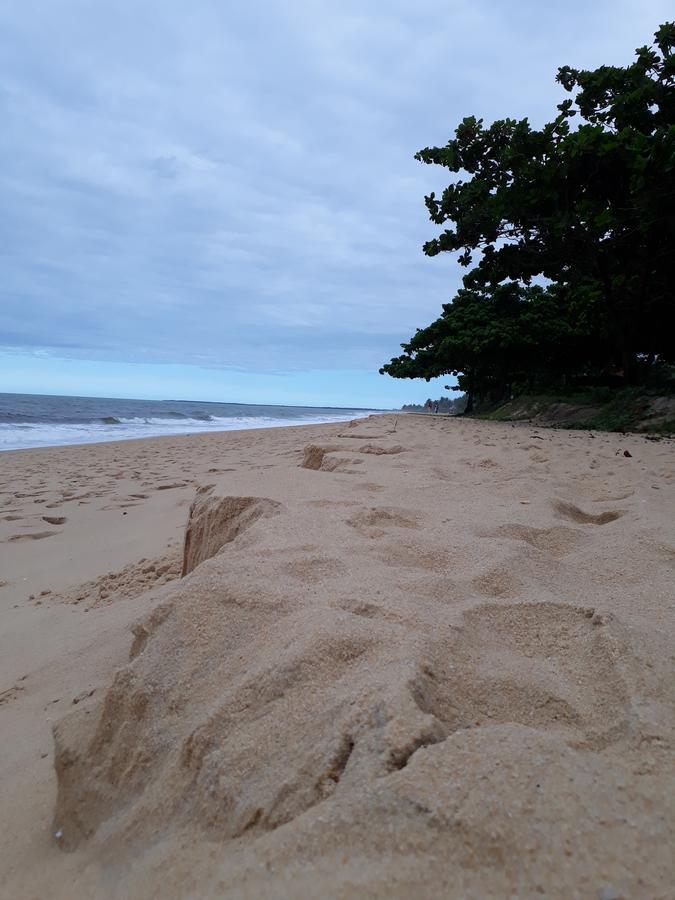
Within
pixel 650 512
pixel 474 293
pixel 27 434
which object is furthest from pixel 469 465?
pixel 474 293

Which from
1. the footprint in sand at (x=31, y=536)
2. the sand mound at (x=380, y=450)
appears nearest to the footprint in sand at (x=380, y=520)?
the sand mound at (x=380, y=450)

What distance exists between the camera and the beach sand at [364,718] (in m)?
0.63

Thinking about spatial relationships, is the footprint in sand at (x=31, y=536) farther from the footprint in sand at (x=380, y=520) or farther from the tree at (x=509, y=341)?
the tree at (x=509, y=341)

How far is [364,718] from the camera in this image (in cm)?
83

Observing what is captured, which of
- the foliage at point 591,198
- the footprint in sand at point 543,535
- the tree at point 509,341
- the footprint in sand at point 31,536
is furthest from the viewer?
the tree at point 509,341

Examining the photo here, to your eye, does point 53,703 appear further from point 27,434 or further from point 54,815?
point 27,434

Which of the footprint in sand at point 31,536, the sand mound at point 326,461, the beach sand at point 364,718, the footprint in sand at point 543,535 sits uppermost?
the sand mound at point 326,461

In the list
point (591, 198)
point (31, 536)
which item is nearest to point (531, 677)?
point (31, 536)

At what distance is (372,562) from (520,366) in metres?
15.7

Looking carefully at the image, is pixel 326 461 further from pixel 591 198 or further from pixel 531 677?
pixel 591 198

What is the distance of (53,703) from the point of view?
156 cm

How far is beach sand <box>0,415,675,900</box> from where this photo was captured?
63 cm

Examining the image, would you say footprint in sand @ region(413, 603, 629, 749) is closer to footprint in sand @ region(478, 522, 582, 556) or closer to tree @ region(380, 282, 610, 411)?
footprint in sand @ region(478, 522, 582, 556)

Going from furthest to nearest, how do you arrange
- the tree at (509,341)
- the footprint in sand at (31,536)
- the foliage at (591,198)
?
the tree at (509,341) < the foliage at (591,198) < the footprint in sand at (31,536)
